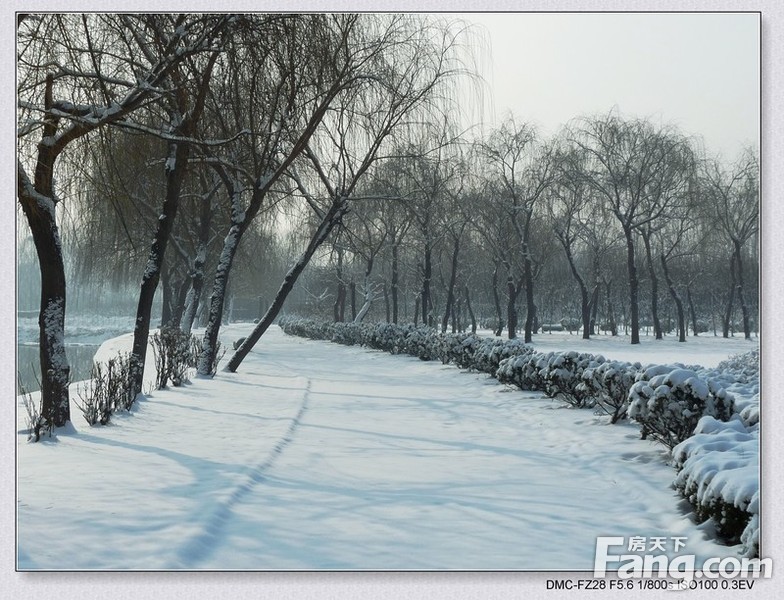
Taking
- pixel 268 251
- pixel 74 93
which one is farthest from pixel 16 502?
pixel 268 251

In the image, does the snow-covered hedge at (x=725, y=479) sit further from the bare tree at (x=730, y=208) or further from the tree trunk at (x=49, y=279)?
the bare tree at (x=730, y=208)

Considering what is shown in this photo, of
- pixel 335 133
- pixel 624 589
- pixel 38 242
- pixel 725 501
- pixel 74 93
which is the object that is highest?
pixel 335 133

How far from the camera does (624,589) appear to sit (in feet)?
12.1

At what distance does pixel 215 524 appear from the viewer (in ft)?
13.6

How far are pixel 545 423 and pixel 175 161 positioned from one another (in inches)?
245

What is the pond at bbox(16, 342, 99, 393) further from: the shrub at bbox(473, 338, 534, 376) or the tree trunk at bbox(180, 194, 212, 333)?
the shrub at bbox(473, 338, 534, 376)

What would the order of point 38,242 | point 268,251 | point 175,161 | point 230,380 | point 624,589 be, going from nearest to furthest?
point 624,589 → point 38,242 → point 175,161 → point 230,380 → point 268,251

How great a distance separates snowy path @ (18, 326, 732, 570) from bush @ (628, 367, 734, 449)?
11.7 inches

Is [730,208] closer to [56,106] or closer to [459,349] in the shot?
[459,349]

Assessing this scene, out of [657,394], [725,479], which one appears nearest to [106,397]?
[657,394]

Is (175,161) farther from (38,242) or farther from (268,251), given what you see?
(268,251)

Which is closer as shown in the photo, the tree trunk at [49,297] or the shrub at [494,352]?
the tree trunk at [49,297]

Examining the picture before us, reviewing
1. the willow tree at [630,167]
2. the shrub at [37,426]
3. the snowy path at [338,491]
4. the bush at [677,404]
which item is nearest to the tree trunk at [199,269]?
the snowy path at [338,491]

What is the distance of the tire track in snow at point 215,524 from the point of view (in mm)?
3654
